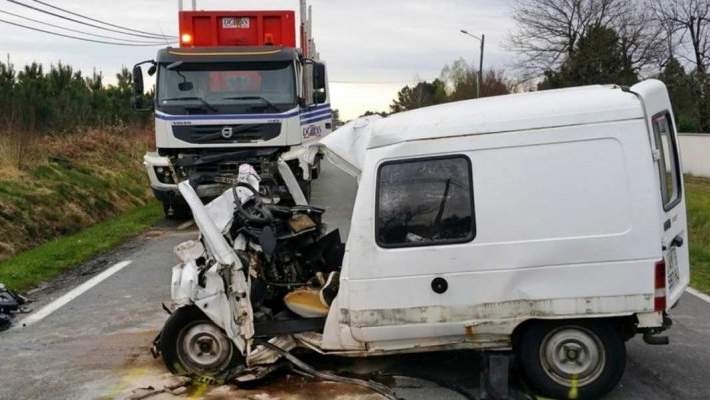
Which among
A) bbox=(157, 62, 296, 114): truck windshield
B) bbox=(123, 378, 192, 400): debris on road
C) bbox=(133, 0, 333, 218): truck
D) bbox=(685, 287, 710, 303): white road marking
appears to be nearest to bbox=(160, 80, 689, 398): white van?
bbox=(123, 378, 192, 400): debris on road

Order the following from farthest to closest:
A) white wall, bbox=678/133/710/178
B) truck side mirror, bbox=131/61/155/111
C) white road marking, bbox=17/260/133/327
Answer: white wall, bbox=678/133/710/178 → truck side mirror, bbox=131/61/155/111 → white road marking, bbox=17/260/133/327

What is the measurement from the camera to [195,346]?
5586mm

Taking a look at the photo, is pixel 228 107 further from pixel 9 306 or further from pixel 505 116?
pixel 505 116


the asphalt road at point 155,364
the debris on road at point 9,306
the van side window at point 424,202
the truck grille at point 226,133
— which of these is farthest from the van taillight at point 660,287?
the truck grille at point 226,133

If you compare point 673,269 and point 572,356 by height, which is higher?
point 673,269

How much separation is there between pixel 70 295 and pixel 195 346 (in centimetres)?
381

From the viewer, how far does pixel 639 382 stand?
212 inches

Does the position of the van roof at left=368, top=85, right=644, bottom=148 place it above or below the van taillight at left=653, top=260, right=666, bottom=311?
above

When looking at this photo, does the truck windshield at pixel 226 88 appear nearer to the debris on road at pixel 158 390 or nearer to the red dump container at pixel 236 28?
the red dump container at pixel 236 28

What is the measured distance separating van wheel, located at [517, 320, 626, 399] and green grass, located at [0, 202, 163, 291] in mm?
6582

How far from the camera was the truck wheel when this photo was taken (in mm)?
5562

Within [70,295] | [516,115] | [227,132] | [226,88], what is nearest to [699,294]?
[516,115]

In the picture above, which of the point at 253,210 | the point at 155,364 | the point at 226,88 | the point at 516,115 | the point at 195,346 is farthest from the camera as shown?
the point at 226,88

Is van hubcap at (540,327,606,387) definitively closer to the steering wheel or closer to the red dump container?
the steering wheel
